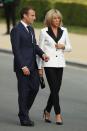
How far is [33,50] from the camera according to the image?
11062mm

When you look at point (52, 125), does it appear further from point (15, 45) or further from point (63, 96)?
point (63, 96)

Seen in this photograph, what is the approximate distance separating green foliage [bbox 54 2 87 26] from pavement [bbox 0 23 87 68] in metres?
2.72

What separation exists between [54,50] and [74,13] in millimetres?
17708

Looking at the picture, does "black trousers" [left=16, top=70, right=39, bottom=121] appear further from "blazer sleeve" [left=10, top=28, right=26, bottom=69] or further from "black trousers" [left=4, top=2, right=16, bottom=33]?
"black trousers" [left=4, top=2, right=16, bottom=33]

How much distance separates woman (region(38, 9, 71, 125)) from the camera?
36.8ft

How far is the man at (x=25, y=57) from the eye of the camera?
10953 mm

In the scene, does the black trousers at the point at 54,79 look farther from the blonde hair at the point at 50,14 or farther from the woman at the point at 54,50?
the blonde hair at the point at 50,14

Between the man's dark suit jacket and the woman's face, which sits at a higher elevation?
the woman's face

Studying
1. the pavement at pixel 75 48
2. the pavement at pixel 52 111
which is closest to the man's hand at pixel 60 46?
the pavement at pixel 52 111

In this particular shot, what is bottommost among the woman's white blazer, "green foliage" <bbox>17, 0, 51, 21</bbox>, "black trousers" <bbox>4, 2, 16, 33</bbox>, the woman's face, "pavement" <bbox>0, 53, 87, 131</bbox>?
"green foliage" <bbox>17, 0, 51, 21</bbox>

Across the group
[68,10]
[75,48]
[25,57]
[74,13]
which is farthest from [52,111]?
[68,10]

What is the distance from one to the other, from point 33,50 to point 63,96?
11.9ft

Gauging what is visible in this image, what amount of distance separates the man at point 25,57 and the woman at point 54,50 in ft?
0.55

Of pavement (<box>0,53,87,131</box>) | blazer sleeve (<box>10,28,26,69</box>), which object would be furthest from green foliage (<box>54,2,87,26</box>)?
blazer sleeve (<box>10,28,26,69</box>)
